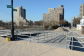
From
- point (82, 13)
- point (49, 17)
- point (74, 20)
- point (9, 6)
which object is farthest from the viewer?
point (49, 17)

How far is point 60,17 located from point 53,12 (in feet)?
30.6

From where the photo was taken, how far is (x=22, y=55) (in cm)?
1337

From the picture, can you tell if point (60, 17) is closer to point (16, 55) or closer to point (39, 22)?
point (39, 22)

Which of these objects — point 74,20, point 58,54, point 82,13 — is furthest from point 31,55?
point 82,13

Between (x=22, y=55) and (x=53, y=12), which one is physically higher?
(x=53, y=12)

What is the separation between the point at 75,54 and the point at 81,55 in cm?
50

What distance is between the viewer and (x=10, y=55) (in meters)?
13.4

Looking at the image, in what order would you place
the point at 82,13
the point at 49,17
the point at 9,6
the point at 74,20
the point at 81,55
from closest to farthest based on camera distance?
1. the point at 81,55
2. the point at 9,6
3. the point at 74,20
4. the point at 82,13
5. the point at 49,17

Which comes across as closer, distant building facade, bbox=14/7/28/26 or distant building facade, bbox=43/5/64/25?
distant building facade, bbox=14/7/28/26

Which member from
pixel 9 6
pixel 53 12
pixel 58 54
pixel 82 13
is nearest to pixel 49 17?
pixel 53 12

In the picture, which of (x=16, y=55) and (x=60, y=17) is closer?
(x=16, y=55)

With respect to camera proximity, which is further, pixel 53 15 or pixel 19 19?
pixel 53 15

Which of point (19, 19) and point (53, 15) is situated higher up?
point (53, 15)

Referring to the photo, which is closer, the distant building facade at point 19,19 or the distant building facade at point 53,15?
the distant building facade at point 19,19
